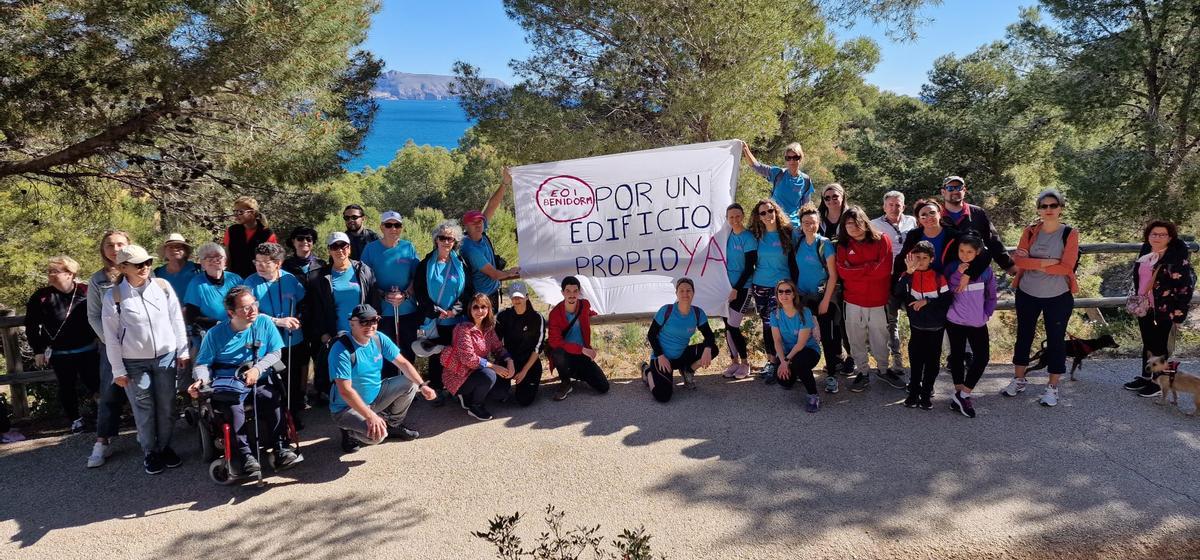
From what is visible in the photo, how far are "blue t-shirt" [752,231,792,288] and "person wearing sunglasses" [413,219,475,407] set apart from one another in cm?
259

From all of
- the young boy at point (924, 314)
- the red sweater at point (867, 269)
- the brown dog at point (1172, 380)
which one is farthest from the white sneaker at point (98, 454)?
the brown dog at point (1172, 380)

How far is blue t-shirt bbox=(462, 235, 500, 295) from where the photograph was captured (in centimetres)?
616

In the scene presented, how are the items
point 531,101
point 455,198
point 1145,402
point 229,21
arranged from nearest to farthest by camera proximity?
1. point 1145,402
2. point 229,21
3. point 531,101
4. point 455,198

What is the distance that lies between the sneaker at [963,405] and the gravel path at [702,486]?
0.06 metres

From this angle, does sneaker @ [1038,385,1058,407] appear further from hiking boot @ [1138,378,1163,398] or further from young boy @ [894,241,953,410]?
young boy @ [894,241,953,410]

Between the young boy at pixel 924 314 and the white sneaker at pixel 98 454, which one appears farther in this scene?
the young boy at pixel 924 314

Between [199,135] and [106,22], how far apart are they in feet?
6.00

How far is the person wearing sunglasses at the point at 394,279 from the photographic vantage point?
5855mm

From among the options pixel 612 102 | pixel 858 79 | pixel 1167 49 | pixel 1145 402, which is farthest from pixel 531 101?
pixel 1167 49

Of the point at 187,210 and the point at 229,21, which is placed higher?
the point at 229,21


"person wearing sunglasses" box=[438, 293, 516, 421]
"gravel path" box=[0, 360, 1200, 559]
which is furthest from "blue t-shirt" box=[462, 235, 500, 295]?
"gravel path" box=[0, 360, 1200, 559]

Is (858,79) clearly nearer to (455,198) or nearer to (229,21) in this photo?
(229,21)

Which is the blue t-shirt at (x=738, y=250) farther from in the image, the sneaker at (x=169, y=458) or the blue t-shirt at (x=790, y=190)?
the sneaker at (x=169, y=458)

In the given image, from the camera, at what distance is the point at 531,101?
1513 cm
